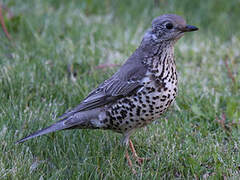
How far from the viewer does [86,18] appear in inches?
292

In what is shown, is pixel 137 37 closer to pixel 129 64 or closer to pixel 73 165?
pixel 129 64

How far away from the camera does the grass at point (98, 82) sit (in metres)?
3.90

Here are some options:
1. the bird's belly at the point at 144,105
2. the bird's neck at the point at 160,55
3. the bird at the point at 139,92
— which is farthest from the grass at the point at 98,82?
the bird's neck at the point at 160,55

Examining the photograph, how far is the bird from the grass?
236 mm

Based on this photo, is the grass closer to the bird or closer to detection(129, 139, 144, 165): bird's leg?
detection(129, 139, 144, 165): bird's leg

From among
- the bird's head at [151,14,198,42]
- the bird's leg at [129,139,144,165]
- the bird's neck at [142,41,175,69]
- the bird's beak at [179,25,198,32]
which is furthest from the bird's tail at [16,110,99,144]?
the bird's beak at [179,25,198,32]

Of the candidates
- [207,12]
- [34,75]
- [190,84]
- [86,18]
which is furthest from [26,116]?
[207,12]

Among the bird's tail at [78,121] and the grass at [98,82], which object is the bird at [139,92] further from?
the grass at [98,82]

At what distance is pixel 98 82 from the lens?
5332 millimetres

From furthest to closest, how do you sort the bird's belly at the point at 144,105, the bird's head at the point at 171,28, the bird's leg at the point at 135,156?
the bird's leg at the point at 135,156
the bird's head at the point at 171,28
the bird's belly at the point at 144,105

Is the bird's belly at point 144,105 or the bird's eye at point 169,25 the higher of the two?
the bird's eye at point 169,25

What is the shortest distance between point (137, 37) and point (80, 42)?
947mm

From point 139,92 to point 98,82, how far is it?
4.74ft

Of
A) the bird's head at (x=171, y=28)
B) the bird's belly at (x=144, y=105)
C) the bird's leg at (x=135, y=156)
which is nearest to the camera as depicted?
the bird's belly at (x=144, y=105)
